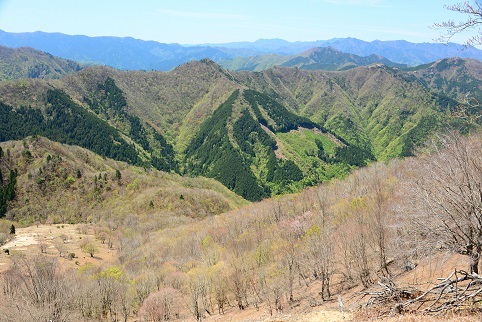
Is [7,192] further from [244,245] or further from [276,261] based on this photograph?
[276,261]

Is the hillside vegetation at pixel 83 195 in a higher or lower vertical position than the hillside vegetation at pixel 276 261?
lower

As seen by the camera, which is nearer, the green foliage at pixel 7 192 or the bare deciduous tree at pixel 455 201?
the bare deciduous tree at pixel 455 201

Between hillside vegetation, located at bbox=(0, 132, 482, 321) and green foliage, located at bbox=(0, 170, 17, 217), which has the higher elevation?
hillside vegetation, located at bbox=(0, 132, 482, 321)

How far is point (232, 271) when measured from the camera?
63.6 meters

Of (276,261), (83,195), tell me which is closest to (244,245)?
(276,261)

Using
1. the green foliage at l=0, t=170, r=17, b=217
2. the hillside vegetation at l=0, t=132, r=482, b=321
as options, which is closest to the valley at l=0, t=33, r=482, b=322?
the hillside vegetation at l=0, t=132, r=482, b=321

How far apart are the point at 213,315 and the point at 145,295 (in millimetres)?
16899

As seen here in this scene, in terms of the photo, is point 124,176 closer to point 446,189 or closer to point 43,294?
A: point 43,294

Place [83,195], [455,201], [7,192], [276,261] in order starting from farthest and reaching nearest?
[83,195], [7,192], [276,261], [455,201]

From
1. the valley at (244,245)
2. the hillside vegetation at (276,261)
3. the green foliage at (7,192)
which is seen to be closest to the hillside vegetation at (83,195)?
the valley at (244,245)

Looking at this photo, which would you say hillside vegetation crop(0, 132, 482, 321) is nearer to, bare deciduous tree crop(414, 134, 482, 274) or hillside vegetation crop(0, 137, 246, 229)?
bare deciduous tree crop(414, 134, 482, 274)

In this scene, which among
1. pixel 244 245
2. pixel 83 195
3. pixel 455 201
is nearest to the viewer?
pixel 455 201

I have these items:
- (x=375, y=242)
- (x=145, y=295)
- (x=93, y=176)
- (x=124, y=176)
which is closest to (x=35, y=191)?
(x=93, y=176)

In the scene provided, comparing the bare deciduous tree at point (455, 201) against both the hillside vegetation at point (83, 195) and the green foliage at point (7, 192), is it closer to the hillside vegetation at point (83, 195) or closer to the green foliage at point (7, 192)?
the hillside vegetation at point (83, 195)
